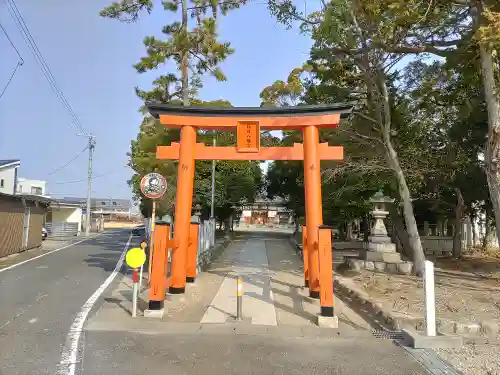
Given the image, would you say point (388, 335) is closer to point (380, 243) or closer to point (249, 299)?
point (249, 299)

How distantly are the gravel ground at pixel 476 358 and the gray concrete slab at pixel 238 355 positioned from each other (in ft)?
1.85

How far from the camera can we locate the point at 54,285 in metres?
11.9

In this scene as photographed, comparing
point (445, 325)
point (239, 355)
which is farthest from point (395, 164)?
point (239, 355)

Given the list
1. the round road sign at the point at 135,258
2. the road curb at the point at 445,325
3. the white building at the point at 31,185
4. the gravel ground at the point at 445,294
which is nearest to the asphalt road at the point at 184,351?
the road curb at the point at 445,325

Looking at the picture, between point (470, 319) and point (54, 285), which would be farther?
point (54, 285)

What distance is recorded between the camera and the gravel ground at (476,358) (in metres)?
5.38

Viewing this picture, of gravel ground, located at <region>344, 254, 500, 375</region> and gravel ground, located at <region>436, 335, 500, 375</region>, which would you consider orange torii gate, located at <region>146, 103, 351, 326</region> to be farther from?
gravel ground, located at <region>436, 335, 500, 375</region>

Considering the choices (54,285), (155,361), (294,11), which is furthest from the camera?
(294,11)

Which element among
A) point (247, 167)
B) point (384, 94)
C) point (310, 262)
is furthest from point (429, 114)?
point (247, 167)

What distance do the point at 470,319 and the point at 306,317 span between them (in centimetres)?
307

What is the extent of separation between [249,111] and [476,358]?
7029 mm

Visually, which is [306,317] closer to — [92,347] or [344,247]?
[92,347]

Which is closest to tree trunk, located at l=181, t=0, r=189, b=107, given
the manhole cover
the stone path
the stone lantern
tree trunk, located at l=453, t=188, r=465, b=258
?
the stone path

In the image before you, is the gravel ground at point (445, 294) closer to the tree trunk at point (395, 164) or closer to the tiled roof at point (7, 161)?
the tree trunk at point (395, 164)
